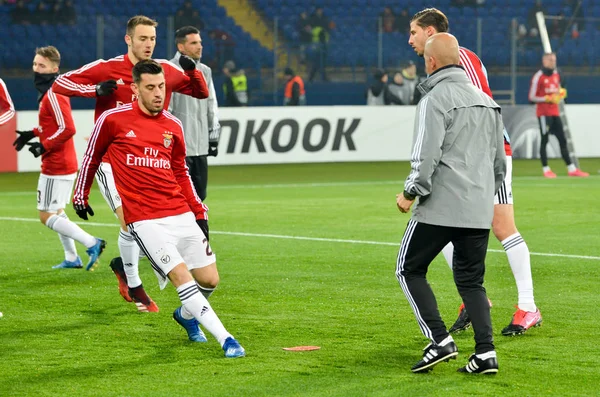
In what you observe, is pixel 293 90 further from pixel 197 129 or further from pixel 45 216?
pixel 197 129

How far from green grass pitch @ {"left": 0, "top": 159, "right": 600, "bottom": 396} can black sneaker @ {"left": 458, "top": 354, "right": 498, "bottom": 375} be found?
0.07m

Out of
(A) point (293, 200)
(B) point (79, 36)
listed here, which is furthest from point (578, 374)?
(B) point (79, 36)

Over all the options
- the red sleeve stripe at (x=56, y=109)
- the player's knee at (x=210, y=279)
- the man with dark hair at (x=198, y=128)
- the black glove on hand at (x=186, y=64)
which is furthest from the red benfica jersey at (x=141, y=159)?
the red sleeve stripe at (x=56, y=109)

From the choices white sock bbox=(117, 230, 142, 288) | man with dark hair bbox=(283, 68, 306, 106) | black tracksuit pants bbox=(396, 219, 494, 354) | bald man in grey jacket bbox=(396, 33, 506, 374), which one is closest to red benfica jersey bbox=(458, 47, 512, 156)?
bald man in grey jacket bbox=(396, 33, 506, 374)

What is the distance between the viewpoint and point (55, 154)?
33.2ft

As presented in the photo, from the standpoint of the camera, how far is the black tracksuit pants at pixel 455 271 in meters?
5.74

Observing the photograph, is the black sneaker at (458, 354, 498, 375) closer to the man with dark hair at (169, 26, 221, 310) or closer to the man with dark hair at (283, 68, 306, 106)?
the man with dark hair at (169, 26, 221, 310)

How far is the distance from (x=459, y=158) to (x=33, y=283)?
483cm

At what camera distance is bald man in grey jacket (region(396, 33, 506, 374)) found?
5.59 metres

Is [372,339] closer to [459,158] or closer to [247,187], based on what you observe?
[459,158]

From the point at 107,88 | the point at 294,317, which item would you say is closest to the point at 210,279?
the point at 294,317

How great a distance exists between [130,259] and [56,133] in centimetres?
222

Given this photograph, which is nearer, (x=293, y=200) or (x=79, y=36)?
(x=293, y=200)

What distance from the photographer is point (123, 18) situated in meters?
25.5
